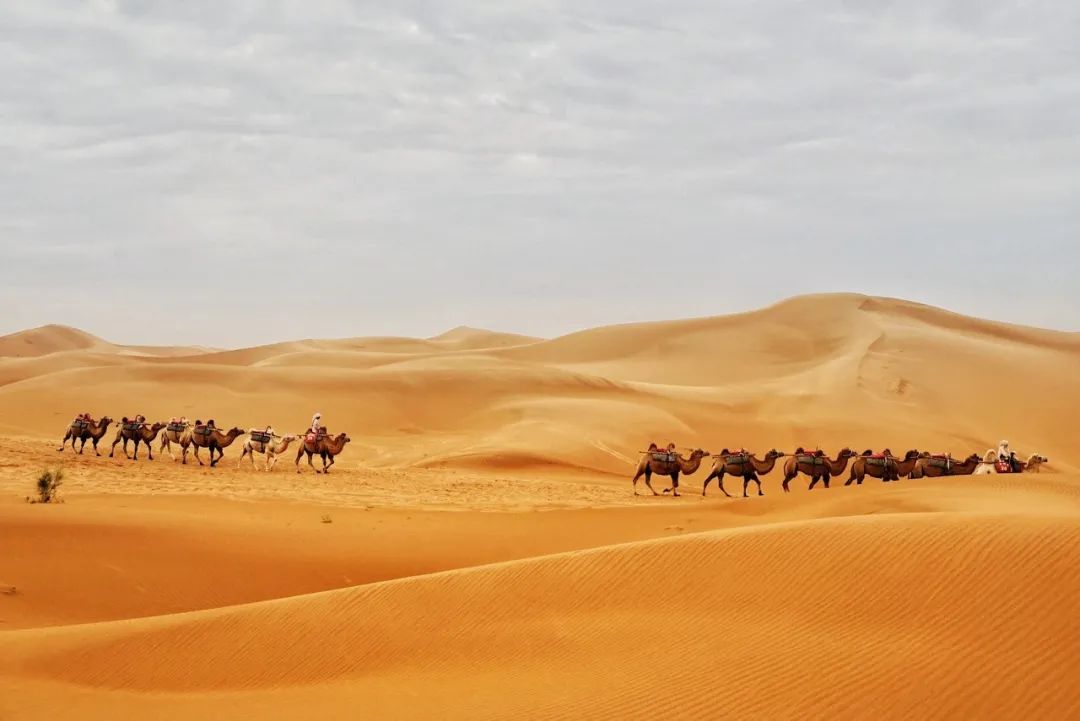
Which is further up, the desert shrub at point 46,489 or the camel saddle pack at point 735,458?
the camel saddle pack at point 735,458

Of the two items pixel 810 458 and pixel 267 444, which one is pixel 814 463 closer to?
pixel 810 458

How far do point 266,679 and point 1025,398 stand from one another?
56.9m

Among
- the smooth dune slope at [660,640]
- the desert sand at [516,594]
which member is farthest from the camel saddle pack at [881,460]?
the smooth dune slope at [660,640]

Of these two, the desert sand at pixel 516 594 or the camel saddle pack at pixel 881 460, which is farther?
the camel saddle pack at pixel 881 460

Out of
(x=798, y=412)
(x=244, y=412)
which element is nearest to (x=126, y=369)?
(x=244, y=412)

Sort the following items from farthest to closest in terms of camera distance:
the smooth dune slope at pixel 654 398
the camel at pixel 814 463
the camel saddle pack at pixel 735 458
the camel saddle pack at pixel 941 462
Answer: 1. the smooth dune slope at pixel 654 398
2. the camel saddle pack at pixel 735 458
3. the camel at pixel 814 463
4. the camel saddle pack at pixel 941 462

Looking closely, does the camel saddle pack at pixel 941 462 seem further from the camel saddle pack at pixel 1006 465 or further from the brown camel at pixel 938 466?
the camel saddle pack at pixel 1006 465

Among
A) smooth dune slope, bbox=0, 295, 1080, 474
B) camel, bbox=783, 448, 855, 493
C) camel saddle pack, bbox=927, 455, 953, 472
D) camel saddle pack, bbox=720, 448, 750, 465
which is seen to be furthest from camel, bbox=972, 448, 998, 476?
smooth dune slope, bbox=0, 295, 1080, 474

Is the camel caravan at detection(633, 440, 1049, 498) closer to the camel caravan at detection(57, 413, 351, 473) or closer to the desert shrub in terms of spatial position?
the camel caravan at detection(57, 413, 351, 473)

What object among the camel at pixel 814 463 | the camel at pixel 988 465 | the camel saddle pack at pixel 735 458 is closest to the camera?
the camel at pixel 988 465

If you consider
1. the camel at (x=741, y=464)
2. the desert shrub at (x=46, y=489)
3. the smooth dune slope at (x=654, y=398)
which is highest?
the smooth dune slope at (x=654, y=398)

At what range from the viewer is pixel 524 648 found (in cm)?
902

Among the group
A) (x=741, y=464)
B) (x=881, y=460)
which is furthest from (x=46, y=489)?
(x=881, y=460)

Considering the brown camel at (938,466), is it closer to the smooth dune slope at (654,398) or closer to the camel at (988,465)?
the camel at (988,465)
